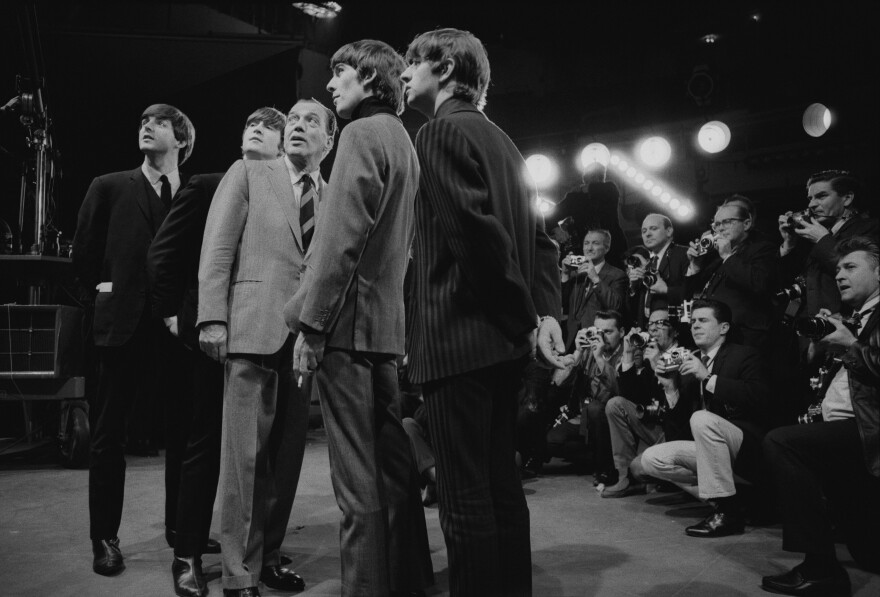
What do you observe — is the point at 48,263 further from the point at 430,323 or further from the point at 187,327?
the point at 430,323

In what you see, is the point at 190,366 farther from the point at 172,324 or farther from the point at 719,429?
the point at 719,429

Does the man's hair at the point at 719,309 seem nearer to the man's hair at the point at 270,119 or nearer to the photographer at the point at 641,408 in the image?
the photographer at the point at 641,408

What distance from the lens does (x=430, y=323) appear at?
1.73 meters

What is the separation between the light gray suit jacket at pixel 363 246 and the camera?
1.97m

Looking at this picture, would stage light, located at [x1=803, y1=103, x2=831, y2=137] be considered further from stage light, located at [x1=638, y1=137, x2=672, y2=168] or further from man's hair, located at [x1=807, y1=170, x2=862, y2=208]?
man's hair, located at [x1=807, y1=170, x2=862, y2=208]

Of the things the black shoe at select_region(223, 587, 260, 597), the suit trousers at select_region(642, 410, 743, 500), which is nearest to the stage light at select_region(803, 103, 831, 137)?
the suit trousers at select_region(642, 410, 743, 500)

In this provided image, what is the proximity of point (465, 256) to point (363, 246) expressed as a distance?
449 millimetres

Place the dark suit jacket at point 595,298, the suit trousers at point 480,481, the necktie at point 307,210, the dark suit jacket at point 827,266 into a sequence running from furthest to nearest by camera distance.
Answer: the dark suit jacket at point 595,298, the dark suit jacket at point 827,266, the necktie at point 307,210, the suit trousers at point 480,481

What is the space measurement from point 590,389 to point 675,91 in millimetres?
6382

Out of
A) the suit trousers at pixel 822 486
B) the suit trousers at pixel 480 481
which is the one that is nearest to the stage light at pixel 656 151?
the suit trousers at pixel 822 486

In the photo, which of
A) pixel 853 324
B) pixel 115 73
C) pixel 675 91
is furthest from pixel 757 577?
pixel 675 91

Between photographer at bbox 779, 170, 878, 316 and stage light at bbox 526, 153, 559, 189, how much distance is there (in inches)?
256

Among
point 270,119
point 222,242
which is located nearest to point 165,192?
point 270,119

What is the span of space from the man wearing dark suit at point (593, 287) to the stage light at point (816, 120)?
169 inches
